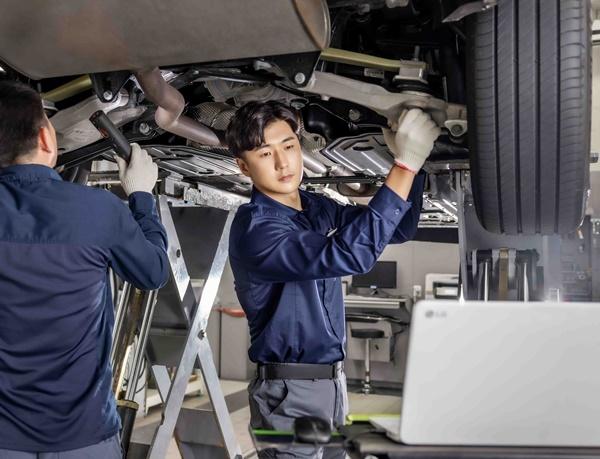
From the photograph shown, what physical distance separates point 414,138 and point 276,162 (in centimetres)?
39

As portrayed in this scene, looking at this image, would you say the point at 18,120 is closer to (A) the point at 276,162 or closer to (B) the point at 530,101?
(A) the point at 276,162

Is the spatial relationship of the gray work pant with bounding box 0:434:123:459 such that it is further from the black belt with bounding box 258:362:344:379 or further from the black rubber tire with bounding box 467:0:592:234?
the black rubber tire with bounding box 467:0:592:234

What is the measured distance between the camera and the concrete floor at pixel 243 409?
3.89m

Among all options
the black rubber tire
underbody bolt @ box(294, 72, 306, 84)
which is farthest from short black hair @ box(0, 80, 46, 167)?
the black rubber tire

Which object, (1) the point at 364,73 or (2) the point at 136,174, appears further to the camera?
(2) the point at 136,174

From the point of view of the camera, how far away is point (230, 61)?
58.5 inches

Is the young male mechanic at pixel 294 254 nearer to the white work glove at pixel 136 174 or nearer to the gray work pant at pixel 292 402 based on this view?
the gray work pant at pixel 292 402

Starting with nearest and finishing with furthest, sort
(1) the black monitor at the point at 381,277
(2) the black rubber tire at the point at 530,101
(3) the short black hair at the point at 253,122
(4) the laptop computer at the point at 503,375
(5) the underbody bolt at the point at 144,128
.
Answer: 1. (4) the laptop computer at the point at 503,375
2. (2) the black rubber tire at the point at 530,101
3. (3) the short black hair at the point at 253,122
4. (5) the underbody bolt at the point at 144,128
5. (1) the black monitor at the point at 381,277

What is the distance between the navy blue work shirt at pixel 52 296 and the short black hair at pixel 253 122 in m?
0.37

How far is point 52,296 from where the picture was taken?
1.42 m

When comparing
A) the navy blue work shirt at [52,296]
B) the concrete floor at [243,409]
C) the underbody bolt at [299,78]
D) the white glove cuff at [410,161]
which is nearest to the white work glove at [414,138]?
the white glove cuff at [410,161]

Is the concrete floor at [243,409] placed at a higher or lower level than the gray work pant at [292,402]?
lower

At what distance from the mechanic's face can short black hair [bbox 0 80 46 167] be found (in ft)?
1.75

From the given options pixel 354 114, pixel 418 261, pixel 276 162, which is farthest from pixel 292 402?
pixel 418 261
